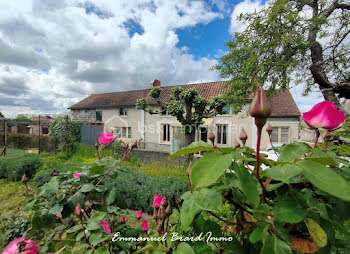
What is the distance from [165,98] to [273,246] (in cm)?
1689

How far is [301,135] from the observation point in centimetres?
1166

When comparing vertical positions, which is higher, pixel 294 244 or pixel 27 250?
pixel 294 244

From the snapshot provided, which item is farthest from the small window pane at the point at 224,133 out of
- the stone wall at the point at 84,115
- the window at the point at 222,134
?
the stone wall at the point at 84,115

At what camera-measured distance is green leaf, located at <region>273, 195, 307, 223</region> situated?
1.38 feet

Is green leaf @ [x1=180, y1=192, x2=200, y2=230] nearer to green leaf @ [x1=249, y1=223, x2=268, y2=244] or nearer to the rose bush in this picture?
the rose bush

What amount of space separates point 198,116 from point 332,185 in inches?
351

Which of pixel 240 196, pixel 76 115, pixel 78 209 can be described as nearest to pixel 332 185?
pixel 240 196

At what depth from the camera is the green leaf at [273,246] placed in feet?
1.29

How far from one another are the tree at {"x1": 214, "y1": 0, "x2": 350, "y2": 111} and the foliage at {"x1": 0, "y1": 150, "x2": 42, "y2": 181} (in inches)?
313

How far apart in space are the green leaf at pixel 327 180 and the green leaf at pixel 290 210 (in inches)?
4.5

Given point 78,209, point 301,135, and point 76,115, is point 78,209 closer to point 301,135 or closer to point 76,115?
point 301,135

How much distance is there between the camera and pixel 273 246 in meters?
0.42

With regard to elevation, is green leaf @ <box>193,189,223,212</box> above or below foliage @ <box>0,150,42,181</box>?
above

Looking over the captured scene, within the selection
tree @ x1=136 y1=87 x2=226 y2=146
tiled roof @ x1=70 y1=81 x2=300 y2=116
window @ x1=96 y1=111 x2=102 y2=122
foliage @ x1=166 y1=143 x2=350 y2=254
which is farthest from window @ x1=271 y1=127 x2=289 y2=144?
window @ x1=96 y1=111 x2=102 y2=122
